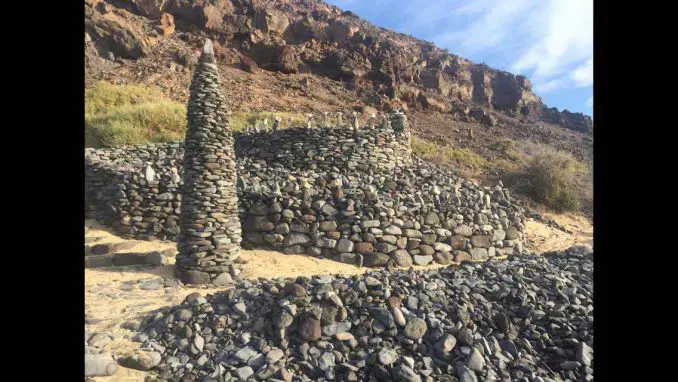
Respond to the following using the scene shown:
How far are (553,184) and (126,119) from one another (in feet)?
64.8

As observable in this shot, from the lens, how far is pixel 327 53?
41.4 m

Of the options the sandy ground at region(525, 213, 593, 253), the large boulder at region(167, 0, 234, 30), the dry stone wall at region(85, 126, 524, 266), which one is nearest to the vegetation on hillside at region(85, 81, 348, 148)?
the dry stone wall at region(85, 126, 524, 266)

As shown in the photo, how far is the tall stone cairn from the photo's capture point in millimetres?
7137

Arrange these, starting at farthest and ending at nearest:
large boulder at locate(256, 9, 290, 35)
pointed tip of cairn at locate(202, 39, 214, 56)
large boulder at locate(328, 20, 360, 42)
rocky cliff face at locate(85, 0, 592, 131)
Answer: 1. large boulder at locate(328, 20, 360, 42)
2. large boulder at locate(256, 9, 290, 35)
3. rocky cliff face at locate(85, 0, 592, 131)
4. pointed tip of cairn at locate(202, 39, 214, 56)

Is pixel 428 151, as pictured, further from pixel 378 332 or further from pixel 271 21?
pixel 271 21

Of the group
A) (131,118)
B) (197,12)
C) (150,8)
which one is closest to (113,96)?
(131,118)

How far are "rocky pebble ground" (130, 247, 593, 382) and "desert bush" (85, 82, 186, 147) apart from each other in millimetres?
14916

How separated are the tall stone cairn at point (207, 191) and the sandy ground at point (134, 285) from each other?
45 cm

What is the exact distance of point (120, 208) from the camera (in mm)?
9562

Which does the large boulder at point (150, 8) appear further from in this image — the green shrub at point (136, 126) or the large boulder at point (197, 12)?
the green shrub at point (136, 126)

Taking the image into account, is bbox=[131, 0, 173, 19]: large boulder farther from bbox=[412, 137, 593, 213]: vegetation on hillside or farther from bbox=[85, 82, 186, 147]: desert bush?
bbox=[412, 137, 593, 213]: vegetation on hillside
